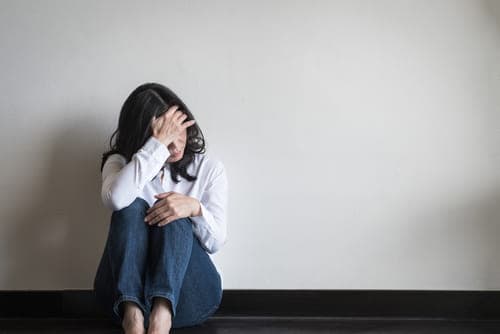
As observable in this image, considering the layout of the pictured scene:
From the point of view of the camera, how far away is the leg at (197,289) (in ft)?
5.72

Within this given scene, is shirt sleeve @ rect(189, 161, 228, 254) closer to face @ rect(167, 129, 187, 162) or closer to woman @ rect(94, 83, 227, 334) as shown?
woman @ rect(94, 83, 227, 334)

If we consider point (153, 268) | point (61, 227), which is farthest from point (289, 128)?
point (61, 227)

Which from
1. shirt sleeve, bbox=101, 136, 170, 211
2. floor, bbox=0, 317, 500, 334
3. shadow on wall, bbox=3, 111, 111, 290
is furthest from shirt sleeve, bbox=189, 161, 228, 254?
shadow on wall, bbox=3, 111, 111, 290

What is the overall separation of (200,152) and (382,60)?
0.81 metres

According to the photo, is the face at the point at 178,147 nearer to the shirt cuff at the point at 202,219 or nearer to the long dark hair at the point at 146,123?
the long dark hair at the point at 146,123

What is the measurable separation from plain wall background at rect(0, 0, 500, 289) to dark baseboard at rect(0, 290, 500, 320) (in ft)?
0.13

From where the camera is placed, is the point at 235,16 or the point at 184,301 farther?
the point at 235,16

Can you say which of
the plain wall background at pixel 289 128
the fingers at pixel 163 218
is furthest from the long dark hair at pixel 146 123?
the fingers at pixel 163 218

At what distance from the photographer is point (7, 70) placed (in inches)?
80.6

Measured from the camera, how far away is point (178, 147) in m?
1.85

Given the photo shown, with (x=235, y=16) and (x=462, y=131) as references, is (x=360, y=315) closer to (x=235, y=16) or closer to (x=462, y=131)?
(x=462, y=131)

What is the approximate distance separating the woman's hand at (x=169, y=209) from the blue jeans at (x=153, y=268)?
0.02 m

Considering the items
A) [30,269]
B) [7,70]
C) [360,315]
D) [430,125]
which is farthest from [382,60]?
[30,269]

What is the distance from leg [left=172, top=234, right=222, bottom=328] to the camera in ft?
5.72
